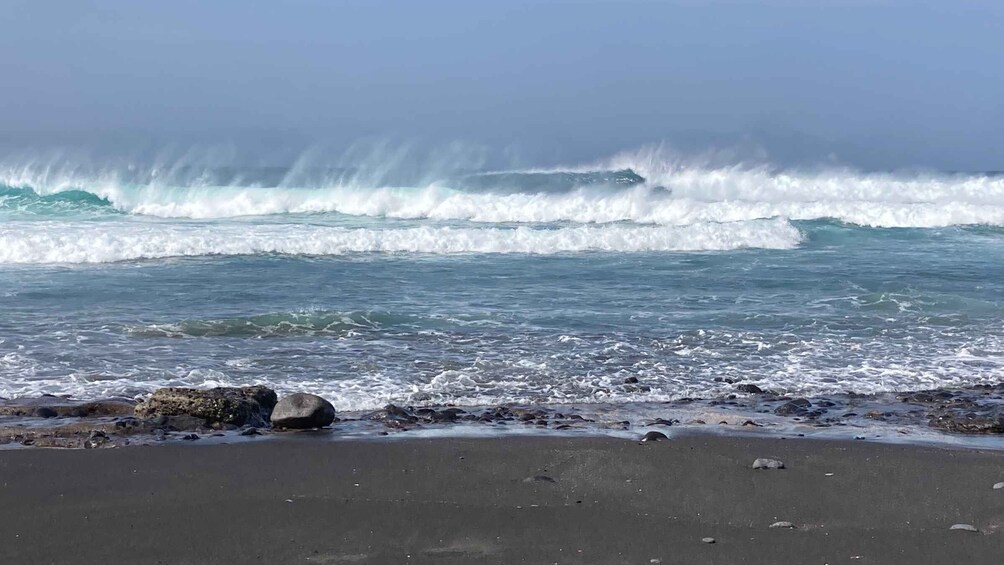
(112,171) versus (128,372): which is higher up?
(112,171)

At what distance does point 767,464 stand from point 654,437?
3.11 feet

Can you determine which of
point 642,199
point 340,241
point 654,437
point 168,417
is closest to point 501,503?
point 654,437

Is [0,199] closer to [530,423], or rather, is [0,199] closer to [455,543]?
[530,423]

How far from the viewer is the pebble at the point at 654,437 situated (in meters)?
7.44

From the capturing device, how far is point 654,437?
748 cm

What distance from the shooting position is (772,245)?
23.5 metres

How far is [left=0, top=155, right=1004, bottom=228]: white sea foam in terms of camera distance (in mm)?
31641

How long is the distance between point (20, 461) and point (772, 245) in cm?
1954

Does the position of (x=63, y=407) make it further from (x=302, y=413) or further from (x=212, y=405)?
(x=302, y=413)

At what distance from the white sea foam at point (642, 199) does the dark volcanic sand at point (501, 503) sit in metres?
23.7

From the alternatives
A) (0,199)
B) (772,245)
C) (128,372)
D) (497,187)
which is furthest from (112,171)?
(128,372)

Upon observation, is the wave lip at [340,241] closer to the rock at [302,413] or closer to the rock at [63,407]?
the rock at [63,407]

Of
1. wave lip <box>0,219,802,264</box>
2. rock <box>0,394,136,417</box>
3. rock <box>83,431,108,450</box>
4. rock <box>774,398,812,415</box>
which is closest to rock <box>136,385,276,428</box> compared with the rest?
rock <box>0,394,136,417</box>

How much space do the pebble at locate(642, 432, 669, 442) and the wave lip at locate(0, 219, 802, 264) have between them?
550 inches
